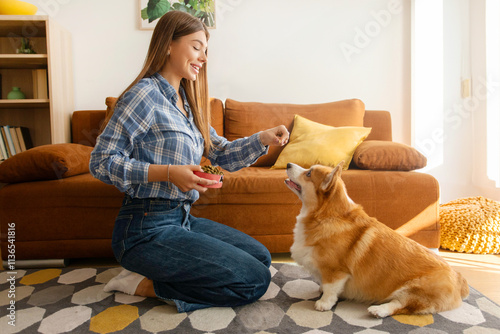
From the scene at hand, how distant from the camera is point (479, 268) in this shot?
78.9 inches

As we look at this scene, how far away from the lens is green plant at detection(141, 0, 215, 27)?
314 cm

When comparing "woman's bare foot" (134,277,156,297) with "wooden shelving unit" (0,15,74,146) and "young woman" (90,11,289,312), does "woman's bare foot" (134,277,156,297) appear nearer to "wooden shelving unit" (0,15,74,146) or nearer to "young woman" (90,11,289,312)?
"young woman" (90,11,289,312)

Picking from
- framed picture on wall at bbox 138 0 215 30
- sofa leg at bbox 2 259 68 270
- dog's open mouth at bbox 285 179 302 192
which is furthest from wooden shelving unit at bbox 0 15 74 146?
dog's open mouth at bbox 285 179 302 192

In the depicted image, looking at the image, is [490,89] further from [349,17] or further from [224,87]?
[224,87]

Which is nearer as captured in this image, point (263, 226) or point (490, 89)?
point (263, 226)

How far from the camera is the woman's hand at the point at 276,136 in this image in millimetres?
1683

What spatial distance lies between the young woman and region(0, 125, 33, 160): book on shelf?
192cm

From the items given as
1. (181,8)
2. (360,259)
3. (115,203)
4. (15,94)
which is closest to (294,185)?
(360,259)

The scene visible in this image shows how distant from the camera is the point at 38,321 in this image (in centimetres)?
139

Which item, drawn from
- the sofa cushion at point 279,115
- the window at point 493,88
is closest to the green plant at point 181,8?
the sofa cushion at point 279,115

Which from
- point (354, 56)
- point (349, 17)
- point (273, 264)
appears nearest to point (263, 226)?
point (273, 264)

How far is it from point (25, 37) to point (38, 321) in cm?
254

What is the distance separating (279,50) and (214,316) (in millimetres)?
2461

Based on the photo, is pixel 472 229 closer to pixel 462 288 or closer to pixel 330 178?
pixel 462 288
